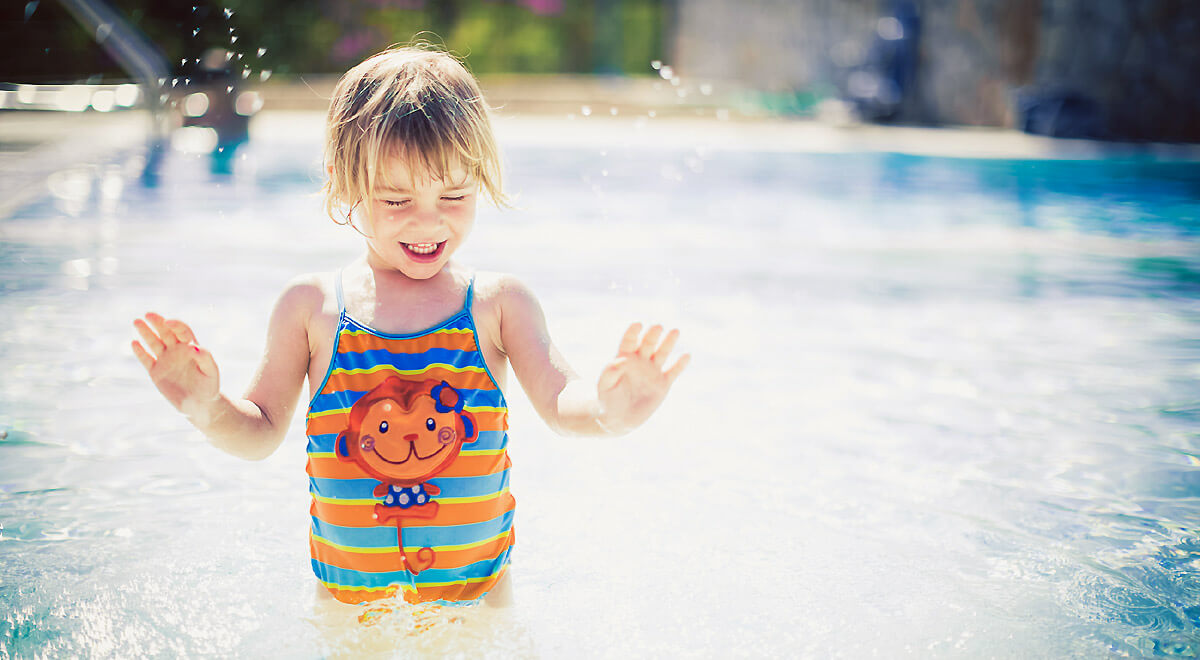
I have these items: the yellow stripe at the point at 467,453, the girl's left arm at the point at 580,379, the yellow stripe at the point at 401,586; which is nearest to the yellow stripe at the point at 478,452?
the yellow stripe at the point at 467,453

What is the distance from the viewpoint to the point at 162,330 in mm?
1641

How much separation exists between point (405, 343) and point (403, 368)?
0.04m

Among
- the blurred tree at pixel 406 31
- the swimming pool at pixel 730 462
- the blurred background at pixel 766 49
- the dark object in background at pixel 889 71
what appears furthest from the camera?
the dark object in background at pixel 889 71

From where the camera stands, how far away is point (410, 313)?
1814mm

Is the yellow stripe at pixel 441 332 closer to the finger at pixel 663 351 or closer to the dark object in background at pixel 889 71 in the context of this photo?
the finger at pixel 663 351

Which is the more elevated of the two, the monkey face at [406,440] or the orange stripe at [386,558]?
the monkey face at [406,440]

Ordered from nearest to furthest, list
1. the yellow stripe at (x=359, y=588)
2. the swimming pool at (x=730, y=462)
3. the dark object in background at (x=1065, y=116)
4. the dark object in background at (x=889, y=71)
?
the yellow stripe at (x=359, y=588) < the swimming pool at (x=730, y=462) < the dark object in background at (x=1065, y=116) < the dark object in background at (x=889, y=71)

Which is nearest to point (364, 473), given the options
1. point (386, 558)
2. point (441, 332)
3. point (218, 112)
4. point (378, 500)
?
point (378, 500)

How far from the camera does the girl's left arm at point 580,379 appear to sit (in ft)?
5.25

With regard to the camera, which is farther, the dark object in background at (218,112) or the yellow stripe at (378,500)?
the dark object in background at (218,112)

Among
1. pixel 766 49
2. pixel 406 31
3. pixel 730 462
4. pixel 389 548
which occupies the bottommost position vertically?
pixel 730 462

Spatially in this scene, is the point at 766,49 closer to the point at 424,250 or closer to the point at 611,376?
the point at 424,250

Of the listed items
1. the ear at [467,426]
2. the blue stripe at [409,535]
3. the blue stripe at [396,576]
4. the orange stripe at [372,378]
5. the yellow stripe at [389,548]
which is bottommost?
the blue stripe at [396,576]

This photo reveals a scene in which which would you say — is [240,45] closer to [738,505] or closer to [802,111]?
[802,111]
